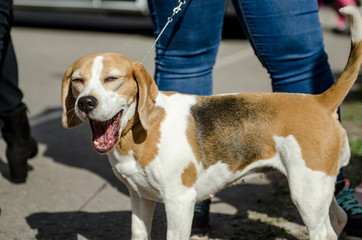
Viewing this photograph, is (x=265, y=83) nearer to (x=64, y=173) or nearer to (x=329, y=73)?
(x=64, y=173)

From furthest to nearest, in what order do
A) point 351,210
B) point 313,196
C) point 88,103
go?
point 351,210 < point 313,196 < point 88,103

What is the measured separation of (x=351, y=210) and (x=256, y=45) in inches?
44.6

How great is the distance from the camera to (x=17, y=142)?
13.0 feet

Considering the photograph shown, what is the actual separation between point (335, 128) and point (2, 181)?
2546mm

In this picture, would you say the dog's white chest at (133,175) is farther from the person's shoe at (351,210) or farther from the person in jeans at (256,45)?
the person's shoe at (351,210)

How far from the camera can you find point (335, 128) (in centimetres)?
262

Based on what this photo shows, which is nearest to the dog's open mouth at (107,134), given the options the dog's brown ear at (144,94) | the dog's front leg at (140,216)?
the dog's brown ear at (144,94)

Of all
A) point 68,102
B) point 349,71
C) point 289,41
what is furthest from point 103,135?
point 349,71

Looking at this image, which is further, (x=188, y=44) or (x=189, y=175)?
(x=188, y=44)

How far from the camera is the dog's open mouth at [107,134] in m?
2.49

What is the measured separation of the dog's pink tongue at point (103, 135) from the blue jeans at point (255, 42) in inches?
28.8

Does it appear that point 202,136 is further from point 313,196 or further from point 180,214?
point 313,196

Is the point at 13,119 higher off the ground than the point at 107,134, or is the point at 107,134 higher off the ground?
the point at 107,134

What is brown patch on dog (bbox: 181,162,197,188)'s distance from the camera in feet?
→ 8.42
